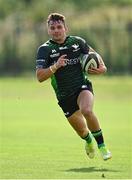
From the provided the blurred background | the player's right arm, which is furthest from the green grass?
the blurred background

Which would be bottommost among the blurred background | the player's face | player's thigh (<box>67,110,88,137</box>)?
the blurred background

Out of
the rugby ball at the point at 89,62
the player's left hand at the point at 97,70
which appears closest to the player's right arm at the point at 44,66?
the rugby ball at the point at 89,62

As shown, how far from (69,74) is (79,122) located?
86 cm

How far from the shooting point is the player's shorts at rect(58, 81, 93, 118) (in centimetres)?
1334

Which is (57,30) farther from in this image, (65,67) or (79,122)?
(79,122)

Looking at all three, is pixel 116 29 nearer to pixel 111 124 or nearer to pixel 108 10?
pixel 108 10

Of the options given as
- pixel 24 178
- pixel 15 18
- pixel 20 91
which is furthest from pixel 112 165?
pixel 15 18

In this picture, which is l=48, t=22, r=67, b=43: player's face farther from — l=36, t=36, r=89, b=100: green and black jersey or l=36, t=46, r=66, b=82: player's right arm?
l=36, t=46, r=66, b=82: player's right arm

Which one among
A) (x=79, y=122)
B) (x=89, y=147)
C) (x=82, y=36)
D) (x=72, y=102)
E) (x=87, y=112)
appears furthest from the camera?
(x=82, y=36)

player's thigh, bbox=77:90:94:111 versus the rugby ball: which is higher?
the rugby ball

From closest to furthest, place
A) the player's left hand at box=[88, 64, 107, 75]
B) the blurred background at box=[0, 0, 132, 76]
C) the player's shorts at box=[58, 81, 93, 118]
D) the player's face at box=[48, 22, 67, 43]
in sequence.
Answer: the player's face at box=[48, 22, 67, 43]
the player's shorts at box=[58, 81, 93, 118]
the player's left hand at box=[88, 64, 107, 75]
the blurred background at box=[0, 0, 132, 76]

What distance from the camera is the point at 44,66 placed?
13.1 metres

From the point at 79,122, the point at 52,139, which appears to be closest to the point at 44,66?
the point at 79,122

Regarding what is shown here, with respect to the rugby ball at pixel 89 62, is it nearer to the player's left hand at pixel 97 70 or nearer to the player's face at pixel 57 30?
the player's left hand at pixel 97 70
